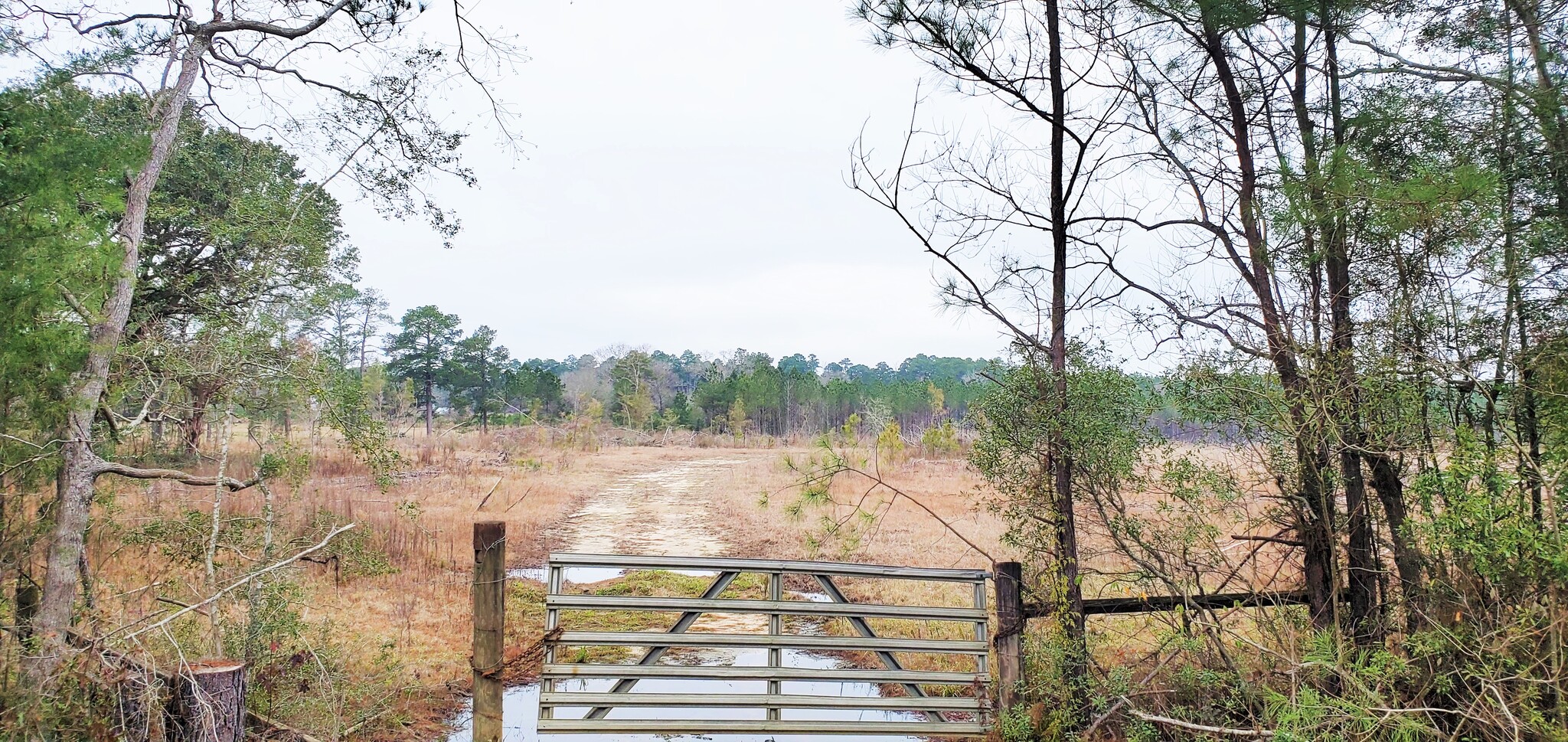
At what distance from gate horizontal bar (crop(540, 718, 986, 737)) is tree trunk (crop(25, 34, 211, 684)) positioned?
8.91 feet

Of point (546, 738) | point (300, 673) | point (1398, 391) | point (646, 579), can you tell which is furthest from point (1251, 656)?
point (646, 579)

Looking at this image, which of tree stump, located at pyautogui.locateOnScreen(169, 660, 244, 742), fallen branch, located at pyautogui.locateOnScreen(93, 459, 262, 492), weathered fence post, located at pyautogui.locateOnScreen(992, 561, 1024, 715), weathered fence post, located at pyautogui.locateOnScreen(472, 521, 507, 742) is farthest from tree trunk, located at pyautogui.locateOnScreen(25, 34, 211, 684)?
weathered fence post, located at pyautogui.locateOnScreen(992, 561, 1024, 715)

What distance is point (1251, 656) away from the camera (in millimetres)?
5395

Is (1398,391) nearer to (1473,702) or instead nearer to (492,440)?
(1473,702)

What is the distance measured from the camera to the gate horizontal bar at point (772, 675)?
17.3ft

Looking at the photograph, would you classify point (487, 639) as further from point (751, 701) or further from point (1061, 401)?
point (1061, 401)

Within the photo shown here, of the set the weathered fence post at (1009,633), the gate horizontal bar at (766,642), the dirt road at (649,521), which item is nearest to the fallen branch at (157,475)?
the gate horizontal bar at (766,642)

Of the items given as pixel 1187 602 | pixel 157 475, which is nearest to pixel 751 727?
pixel 1187 602

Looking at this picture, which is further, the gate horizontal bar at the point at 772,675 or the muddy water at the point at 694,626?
the muddy water at the point at 694,626

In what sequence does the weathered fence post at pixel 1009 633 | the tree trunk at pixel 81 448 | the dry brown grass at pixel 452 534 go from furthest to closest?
the dry brown grass at pixel 452 534 → the weathered fence post at pixel 1009 633 → the tree trunk at pixel 81 448

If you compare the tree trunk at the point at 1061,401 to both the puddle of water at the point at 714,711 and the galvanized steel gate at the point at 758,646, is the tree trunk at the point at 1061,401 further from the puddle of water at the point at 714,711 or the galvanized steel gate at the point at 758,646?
the puddle of water at the point at 714,711

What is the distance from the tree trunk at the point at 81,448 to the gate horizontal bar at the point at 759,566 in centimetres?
265

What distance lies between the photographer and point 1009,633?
5715 millimetres

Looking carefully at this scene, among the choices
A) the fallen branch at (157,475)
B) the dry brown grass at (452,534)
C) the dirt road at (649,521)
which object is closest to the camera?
the fallen branch at (157,475)
